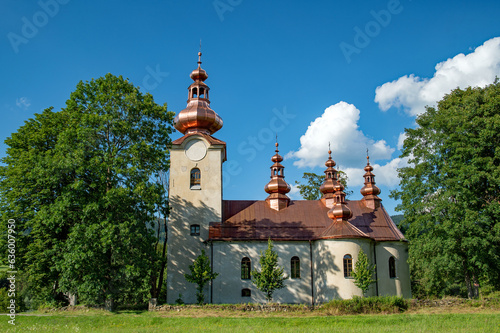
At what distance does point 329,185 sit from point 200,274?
1208 centimetres

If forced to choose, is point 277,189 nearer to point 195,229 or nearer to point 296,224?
point 296,224

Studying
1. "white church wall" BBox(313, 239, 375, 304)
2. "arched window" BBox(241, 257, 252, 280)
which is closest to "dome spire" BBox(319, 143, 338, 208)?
"white church wall" BBox(313, 239, 375, 304)

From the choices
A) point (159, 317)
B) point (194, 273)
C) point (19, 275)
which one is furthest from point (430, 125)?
point (19, 275)

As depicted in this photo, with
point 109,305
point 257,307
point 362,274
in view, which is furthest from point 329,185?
point 109,305

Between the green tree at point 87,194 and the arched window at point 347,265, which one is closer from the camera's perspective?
the green tree at point 87,194

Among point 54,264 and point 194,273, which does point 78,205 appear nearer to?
point 54,264

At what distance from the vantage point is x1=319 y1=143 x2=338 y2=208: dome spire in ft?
93.5

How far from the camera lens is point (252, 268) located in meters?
24.6

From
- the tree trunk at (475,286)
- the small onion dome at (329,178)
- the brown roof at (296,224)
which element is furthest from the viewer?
the small onion dome at (329,178)

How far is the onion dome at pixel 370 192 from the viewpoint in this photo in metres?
28.9

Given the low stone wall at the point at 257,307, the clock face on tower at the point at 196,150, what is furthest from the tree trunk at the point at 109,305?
the clock face on tower at the point at 196,150

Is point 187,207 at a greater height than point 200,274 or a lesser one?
greater

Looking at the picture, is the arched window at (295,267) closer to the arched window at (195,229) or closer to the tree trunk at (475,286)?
the arched window at (195,229)

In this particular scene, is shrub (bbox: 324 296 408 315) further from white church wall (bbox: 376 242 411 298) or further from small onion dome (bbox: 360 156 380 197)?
small onion dome (bbox: 360 156 380 197)
